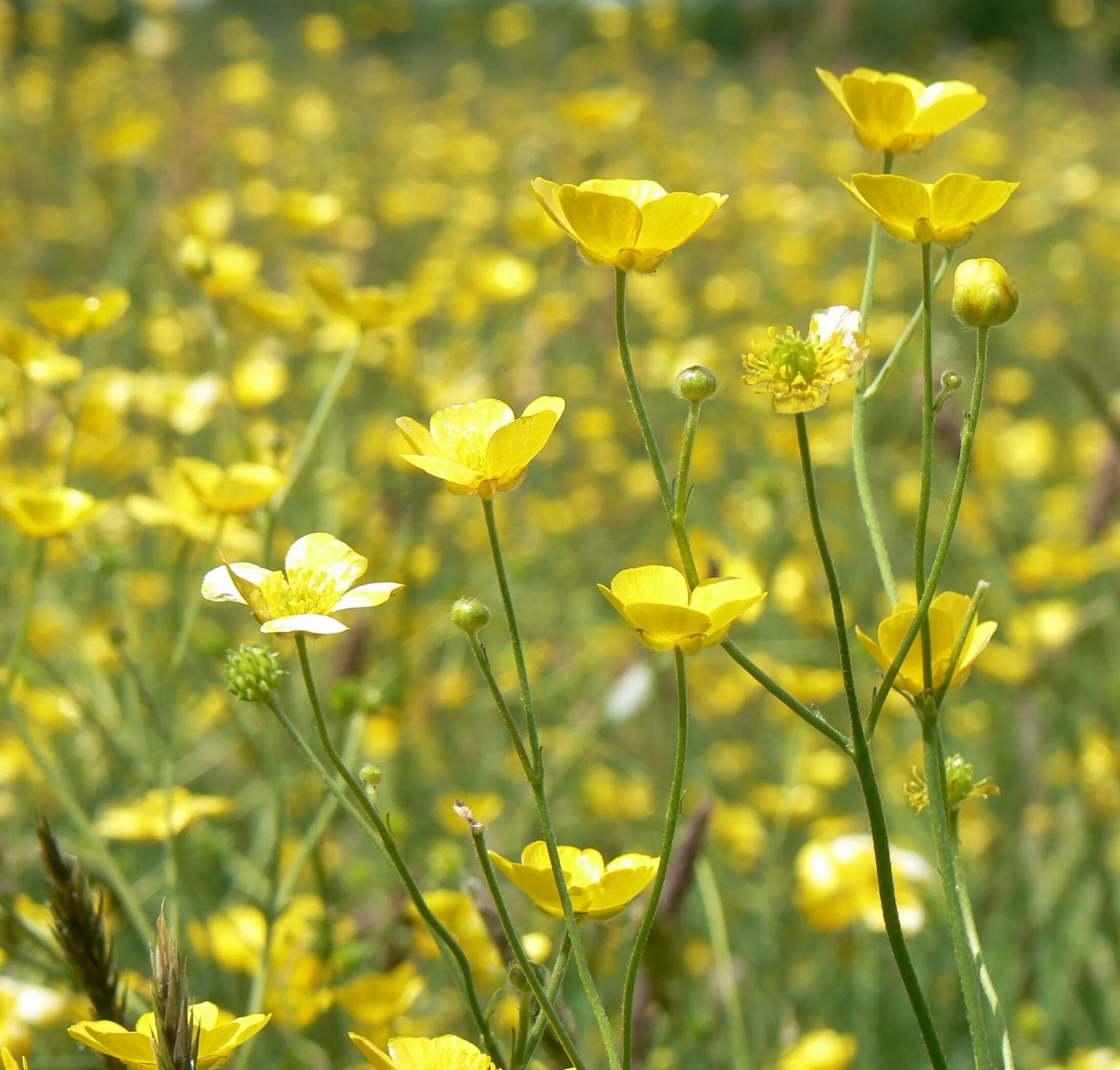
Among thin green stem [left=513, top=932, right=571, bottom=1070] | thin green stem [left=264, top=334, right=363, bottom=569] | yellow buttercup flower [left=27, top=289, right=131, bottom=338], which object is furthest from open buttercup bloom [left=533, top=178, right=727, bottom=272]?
yellow buttercup flower [left=27, top=289, right=131, bottom=338]

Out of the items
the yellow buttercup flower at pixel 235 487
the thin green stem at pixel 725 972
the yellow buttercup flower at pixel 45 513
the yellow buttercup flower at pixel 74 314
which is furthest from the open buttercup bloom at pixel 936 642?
the yellow buttercup flower at pixel 74 314

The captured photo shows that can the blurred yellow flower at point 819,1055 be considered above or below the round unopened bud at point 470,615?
below

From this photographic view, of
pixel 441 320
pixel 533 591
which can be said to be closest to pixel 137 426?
pixel 441 320

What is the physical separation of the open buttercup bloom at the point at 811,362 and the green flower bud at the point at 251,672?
322 mm

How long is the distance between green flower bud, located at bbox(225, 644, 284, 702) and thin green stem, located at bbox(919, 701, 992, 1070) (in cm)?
35

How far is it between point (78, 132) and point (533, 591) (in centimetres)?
311

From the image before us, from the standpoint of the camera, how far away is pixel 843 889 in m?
1.29

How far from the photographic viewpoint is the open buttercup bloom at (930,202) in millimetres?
640

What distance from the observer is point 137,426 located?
11.3ft

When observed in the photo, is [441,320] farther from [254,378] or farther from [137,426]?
[254,378]

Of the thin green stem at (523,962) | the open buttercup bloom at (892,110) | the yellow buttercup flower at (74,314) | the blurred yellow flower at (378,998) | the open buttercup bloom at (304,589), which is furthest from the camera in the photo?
the yellow buttercup flower at (74,314)

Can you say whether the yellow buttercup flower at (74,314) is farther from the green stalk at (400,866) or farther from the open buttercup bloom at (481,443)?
the green stalk at (400,866)

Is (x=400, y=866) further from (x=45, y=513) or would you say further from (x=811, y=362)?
(x=45, y=513)

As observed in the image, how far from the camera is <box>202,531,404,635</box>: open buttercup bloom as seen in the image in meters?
0.63
